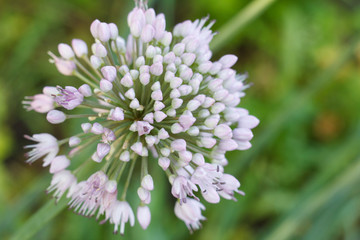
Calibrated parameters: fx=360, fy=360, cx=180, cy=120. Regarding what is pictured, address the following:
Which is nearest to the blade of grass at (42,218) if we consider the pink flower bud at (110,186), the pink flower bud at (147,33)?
the pink flower bud at (110,186)

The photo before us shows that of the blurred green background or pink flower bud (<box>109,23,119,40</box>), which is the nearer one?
pink flower bud (<box>109,23,119,40</box>)

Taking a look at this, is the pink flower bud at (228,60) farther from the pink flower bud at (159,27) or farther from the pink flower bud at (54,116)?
the pink flower bud at (54,116)

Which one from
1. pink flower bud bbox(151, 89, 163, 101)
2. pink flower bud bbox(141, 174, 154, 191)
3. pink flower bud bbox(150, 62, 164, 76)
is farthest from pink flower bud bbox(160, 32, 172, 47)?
pink flower bud bbox(141, 174, 154, 191)

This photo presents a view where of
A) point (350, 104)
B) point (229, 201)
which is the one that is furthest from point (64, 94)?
point (350, 104)

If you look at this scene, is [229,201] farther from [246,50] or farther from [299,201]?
[246,50]

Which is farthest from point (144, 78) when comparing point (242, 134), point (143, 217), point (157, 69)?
point (143, 217)

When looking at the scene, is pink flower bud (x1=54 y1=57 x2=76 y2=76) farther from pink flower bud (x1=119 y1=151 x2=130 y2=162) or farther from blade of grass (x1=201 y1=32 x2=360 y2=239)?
blade of grass (x1=201 y1=32 x2=360 y2=239)

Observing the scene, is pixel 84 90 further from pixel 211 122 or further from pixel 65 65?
pixel 211 122
